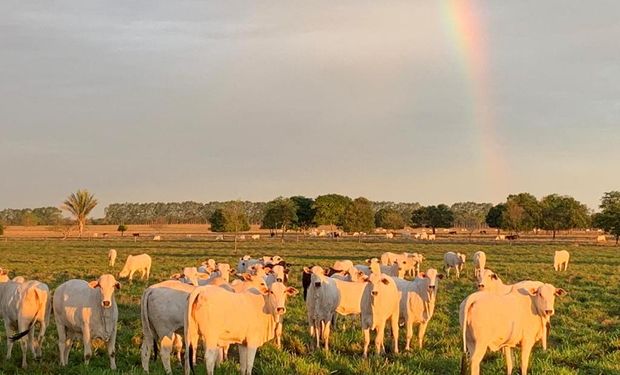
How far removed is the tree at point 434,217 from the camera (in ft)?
467

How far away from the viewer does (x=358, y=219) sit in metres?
87.8

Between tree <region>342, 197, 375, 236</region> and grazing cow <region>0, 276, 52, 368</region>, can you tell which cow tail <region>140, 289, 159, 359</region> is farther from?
tree <region>342, 197, 375, 236</region>

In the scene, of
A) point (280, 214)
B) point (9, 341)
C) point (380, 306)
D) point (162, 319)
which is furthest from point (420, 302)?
point (280, 214)

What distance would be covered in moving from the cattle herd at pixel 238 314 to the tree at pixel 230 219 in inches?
2139

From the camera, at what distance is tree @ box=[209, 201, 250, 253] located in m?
70.3

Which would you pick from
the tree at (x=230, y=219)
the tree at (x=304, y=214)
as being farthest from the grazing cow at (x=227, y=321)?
the tree at (x=304, y=214)

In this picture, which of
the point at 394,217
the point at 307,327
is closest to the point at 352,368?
the point at 307,327

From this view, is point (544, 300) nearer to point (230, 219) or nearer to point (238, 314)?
point (238, 314)

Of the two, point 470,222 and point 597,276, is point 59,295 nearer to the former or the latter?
point 597,276

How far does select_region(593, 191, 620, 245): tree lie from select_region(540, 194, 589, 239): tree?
710 centimetres

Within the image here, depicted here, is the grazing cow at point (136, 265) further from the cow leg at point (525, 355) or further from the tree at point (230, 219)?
the tree at point (230, 219)

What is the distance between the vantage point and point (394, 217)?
140875 millimetres

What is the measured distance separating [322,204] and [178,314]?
88886 mm

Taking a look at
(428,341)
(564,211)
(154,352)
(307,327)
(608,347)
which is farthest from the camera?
(564,211)
